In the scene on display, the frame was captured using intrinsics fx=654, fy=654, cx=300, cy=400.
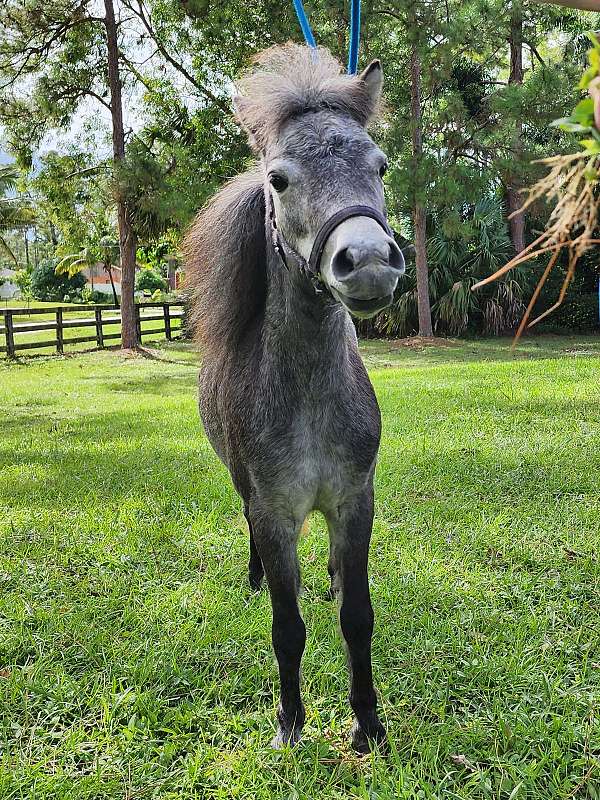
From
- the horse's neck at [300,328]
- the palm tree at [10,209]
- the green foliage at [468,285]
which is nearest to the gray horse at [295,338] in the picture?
the horse's neck at [300,328]

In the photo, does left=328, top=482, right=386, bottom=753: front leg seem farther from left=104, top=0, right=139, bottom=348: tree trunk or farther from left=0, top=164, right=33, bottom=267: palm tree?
left=0, top=164, right=33, bottom=267: palm tree

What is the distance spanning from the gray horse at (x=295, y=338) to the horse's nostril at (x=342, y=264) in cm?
8

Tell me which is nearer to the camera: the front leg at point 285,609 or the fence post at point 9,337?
the front leg at point 285,609

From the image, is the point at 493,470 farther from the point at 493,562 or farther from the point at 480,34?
the point at 480,34

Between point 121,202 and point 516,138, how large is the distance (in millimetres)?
9004

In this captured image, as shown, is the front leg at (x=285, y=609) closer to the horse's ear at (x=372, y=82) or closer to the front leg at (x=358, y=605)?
the front leg at (x=358, y=605)

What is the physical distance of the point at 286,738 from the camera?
2299mm

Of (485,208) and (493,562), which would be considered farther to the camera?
(485,208)

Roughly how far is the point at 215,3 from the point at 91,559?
1439 centimetres

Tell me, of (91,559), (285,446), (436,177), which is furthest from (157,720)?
(436,177)

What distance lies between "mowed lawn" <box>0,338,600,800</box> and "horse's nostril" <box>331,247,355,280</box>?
61.9 inches

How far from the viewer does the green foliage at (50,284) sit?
1551 inches

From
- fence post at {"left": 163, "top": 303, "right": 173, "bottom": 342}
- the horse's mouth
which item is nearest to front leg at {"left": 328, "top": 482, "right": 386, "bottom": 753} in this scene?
the horse's mouth

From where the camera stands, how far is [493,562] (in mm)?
3496
